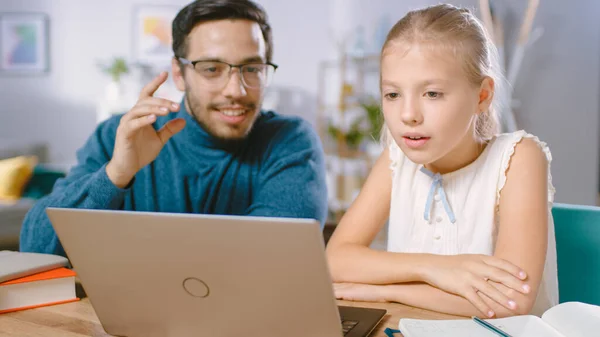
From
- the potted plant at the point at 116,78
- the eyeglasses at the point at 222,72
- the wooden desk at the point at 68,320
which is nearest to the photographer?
the wooden desk at the point at 68,320

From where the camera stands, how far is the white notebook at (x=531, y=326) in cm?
86

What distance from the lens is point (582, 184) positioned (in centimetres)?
512

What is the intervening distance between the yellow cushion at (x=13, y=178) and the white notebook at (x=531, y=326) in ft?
12.6

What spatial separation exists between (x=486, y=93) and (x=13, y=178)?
3670 millimetres

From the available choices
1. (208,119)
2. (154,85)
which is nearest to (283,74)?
(208,119)

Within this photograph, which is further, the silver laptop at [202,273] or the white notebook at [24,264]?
the white notebook at [24,264]

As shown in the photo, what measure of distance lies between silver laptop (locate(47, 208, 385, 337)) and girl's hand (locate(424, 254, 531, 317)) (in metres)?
0.20

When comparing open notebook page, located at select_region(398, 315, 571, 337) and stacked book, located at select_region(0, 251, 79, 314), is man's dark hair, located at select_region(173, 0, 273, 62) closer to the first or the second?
stacked book, located at select_region(0, 251, 79, 314)

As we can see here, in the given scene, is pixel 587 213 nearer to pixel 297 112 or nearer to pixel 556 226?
pixel 556 226

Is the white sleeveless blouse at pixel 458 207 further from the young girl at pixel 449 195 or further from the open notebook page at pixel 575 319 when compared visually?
the open notebook page at pixel 575 319

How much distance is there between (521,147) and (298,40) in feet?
16.4

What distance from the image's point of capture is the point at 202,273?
786mm

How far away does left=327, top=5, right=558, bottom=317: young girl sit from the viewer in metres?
1.07

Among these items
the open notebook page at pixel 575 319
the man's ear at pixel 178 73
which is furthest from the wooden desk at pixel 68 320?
the man's ear at pixel 178 73
